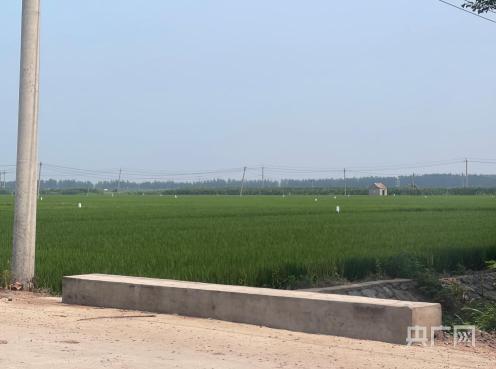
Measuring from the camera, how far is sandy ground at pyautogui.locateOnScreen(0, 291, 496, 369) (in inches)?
261

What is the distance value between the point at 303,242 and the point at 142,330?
35.1 feet

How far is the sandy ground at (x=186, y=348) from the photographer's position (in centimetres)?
662

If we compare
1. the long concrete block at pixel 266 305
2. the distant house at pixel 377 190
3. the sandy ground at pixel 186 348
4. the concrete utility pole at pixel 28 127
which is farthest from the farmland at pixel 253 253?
the distant house at pixel 377 190

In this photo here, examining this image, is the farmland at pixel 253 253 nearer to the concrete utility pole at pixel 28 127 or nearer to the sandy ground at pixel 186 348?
the concrete utility pole at pixel 28 127

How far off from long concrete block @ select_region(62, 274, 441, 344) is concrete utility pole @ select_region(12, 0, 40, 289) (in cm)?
222

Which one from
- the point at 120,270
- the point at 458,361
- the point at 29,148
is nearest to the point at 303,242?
the point at 120,270

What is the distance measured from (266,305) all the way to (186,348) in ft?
4.93

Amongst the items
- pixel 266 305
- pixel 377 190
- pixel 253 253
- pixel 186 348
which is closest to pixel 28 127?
pixel 253 253

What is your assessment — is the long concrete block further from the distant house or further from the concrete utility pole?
the distant house

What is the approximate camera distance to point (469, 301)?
1304 cm

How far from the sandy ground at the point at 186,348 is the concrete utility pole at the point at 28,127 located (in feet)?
11.3

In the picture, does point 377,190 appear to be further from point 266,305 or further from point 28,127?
point 266,305

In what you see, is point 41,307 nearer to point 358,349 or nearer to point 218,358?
point 218,358

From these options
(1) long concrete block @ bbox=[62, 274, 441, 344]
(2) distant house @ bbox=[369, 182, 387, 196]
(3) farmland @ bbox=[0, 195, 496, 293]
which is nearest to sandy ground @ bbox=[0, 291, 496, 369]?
(1) long concrete block @ bbox=[62, 274, 441, 344]
